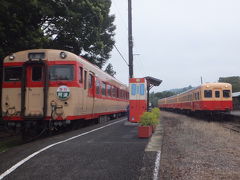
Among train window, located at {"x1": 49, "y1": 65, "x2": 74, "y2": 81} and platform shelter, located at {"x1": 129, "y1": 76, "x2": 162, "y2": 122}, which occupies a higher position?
train window, located at {"x1": 49, "y1": 65, "x2": 74, "y2": 81}

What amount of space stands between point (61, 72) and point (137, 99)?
488 cm

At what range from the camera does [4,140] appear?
41.7 feet

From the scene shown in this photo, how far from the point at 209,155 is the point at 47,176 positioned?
4042 millimetres

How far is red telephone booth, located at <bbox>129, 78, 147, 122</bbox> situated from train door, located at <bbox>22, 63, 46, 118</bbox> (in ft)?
16.7

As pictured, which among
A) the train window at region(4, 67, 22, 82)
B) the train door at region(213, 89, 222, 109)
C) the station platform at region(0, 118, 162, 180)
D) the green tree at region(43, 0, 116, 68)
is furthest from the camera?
the train door at region(213, 89, 222, 109)

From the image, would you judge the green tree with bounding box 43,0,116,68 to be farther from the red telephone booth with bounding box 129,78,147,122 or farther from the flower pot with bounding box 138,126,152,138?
the flower pot with bounding box 138,126,152,138

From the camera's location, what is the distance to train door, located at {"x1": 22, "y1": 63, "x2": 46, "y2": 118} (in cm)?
1046

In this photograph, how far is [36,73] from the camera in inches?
424

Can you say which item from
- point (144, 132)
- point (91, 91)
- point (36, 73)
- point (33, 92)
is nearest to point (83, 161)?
point (144, 132)

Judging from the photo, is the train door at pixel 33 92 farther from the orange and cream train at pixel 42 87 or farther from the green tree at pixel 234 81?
the green tree at pixel 234 81

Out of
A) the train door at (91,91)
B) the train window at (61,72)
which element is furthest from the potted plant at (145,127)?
the train door at (91,91)

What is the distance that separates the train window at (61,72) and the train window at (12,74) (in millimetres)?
1272

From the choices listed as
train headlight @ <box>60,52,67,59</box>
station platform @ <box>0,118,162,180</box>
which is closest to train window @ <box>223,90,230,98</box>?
train headlight @ <box>60,52,67,59</box>

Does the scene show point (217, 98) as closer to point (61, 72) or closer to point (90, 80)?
point (90, 80)
